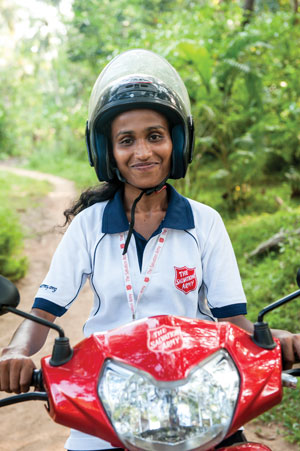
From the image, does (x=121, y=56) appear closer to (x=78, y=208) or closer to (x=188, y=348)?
(x=78, y=208)

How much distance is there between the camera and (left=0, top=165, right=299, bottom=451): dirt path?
129 inches

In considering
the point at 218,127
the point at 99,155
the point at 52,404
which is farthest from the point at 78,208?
the point at 218,127

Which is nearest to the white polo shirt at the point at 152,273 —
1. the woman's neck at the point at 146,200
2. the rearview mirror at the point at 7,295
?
the woman's neck at the point at 146,200

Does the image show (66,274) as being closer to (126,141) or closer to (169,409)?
(126,141)

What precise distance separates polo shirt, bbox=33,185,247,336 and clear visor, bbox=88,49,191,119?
48 centimetres

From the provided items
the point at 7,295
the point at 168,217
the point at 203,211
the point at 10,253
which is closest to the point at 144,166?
the point at 168,217

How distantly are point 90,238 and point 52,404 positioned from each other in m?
0.87

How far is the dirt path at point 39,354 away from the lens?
10.8 feet

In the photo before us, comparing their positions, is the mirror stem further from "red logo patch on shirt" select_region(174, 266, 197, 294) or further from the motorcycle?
"red logo patch on shirt" select_region(174, 266, 197, 294)

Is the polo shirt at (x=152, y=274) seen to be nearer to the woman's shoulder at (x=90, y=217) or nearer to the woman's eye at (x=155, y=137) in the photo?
the woman's shoulder at (x=90, y=217)

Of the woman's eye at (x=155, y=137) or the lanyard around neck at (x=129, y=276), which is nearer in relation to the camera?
the lanyard around neck at (x=129, y=276)

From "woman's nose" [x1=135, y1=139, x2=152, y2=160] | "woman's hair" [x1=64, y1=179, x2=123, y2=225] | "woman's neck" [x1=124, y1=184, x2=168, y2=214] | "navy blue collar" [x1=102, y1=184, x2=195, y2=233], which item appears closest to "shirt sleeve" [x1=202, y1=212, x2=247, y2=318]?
"navy blue collar" [x1=102, y1=184, x2=195, y2=233]

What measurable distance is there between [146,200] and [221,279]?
494 millimetres

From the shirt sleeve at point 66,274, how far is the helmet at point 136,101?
0.33 m
